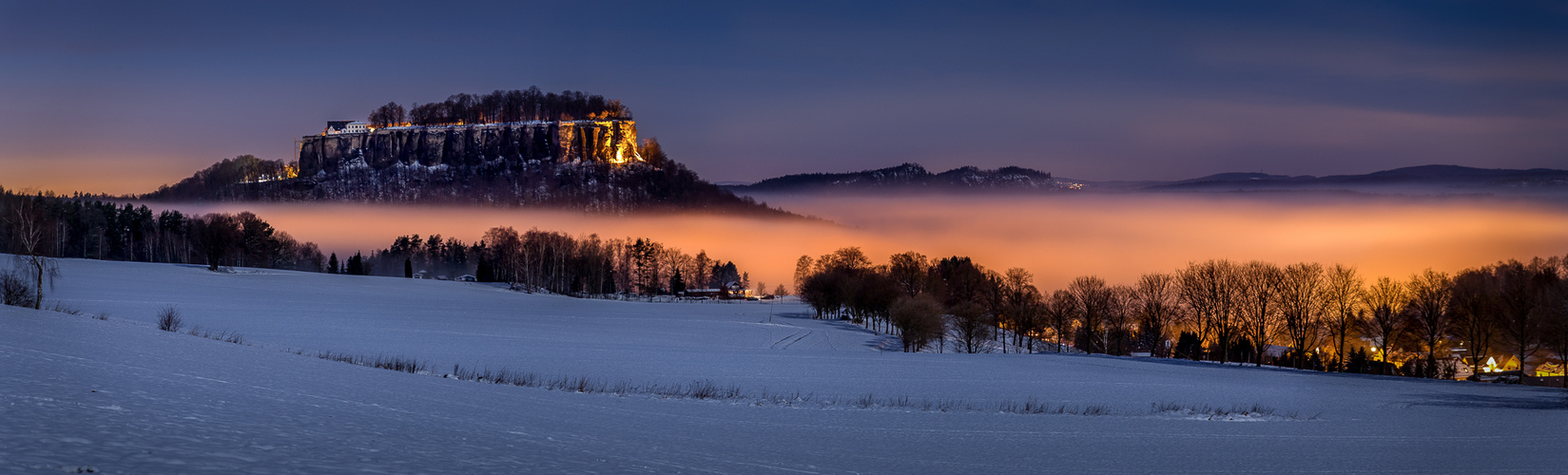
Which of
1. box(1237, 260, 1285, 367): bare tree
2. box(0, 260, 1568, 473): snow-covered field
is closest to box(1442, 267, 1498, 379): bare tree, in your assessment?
box(1237, 260, 1285, 367): bare tree

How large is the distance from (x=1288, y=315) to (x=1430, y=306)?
9329 millimetres

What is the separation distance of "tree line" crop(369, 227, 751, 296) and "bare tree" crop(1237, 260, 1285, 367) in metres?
89.7

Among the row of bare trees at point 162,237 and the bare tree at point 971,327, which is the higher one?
the row of bare trees at point 162,237

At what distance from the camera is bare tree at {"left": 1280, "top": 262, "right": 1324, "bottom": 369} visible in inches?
2751

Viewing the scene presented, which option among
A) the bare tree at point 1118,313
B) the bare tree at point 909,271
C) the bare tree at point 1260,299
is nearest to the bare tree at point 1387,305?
the bare tree at point 1260,299

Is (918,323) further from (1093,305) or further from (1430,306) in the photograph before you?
(1430,306)

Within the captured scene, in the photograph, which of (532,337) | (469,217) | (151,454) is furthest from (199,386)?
(469,217)

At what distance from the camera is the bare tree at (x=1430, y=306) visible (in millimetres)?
63344

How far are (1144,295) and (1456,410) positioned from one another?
56.7m

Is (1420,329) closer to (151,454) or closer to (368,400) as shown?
(368,400)

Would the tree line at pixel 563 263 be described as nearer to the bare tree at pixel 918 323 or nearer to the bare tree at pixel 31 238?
the bare tree at pixel 918 323

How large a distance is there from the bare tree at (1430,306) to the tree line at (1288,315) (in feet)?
0.47

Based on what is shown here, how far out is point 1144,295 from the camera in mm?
88250

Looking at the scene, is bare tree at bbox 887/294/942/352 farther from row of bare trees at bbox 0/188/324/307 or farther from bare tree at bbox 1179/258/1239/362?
row of bare trees at bbox 0/188/324/307
